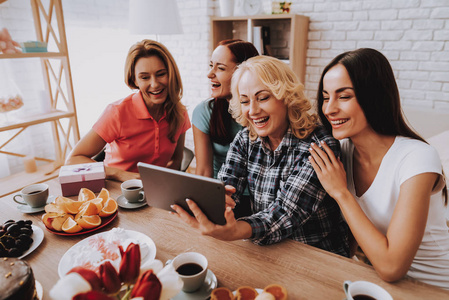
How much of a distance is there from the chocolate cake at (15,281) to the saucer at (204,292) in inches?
13.2

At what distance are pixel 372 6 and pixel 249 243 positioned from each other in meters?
2.72

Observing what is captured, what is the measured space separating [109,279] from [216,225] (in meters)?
0.46

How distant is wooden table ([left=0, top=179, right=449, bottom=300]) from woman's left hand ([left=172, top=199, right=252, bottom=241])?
0.17 ft

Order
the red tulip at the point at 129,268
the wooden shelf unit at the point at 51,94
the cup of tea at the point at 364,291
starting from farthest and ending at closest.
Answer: the wooden shelf unit at the point at 51,94 → the cup of tea at the point at 364,291 → the red tulip at the point at 129,268

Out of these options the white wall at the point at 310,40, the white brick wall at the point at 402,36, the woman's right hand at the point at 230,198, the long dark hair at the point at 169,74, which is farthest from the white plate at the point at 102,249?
the white brick wall at the point at 402,36

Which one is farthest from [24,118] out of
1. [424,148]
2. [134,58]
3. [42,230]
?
[424,148]

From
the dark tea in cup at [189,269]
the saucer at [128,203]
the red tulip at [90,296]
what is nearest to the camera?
the red tulip at [90,296]

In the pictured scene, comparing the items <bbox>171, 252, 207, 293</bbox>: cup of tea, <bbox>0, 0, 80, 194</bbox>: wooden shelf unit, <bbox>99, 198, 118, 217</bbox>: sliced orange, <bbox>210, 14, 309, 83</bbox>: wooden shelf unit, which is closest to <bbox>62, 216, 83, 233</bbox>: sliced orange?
<bbox>99, 198, 118, 217</bbox>: sliced orange

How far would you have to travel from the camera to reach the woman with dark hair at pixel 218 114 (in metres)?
1.85

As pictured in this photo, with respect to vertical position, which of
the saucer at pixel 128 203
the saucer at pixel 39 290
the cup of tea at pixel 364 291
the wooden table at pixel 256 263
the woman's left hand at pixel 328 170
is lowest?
the wooden table at pixel 256 263

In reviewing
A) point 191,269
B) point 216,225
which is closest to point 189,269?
point 191,269

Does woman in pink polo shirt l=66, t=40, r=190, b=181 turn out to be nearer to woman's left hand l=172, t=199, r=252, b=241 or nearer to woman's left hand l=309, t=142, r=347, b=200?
woman's left hand l=172, t=199, r=252, b=241

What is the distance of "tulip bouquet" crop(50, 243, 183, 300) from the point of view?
1.64 ft

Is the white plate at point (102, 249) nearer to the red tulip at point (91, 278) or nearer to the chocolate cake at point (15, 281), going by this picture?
the chocolate cake at point (15, 281)
